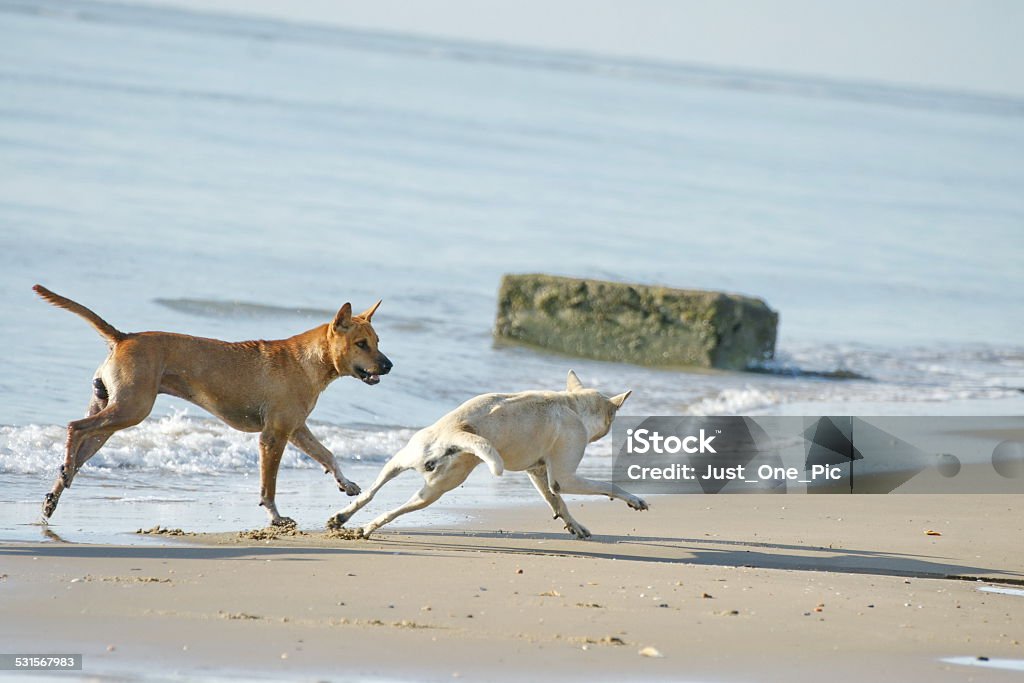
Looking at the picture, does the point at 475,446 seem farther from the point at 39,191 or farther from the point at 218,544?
the point at 39,191

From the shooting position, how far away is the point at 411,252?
78.6 feet

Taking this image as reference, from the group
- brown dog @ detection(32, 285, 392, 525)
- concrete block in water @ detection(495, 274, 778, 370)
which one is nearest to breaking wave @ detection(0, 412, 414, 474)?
brown dog @ detection(32, 285, 392, 525)

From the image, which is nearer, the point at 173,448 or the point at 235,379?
the point at 235,379

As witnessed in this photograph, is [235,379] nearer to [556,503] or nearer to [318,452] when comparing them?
[318,452]

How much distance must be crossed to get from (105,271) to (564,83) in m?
95.9

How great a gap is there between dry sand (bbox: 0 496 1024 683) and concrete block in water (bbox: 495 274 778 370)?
7898mm

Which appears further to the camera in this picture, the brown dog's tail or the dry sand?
the brown dog's tail

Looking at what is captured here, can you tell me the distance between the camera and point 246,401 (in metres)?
8.53

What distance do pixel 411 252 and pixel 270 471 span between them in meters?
15.8

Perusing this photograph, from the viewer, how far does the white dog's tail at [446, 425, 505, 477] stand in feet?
24.5

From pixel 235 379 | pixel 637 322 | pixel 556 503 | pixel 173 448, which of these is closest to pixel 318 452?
pixel 235 379

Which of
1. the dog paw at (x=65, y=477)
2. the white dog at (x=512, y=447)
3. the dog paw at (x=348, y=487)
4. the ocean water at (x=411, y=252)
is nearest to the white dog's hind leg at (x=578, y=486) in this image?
the white dog at (x=512, y=447)

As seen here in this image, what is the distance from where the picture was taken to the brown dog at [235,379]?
26.5 ft

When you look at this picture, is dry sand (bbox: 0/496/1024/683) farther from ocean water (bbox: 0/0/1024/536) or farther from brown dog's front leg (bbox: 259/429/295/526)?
ocean water (bbox: 0/0/1024/536)
